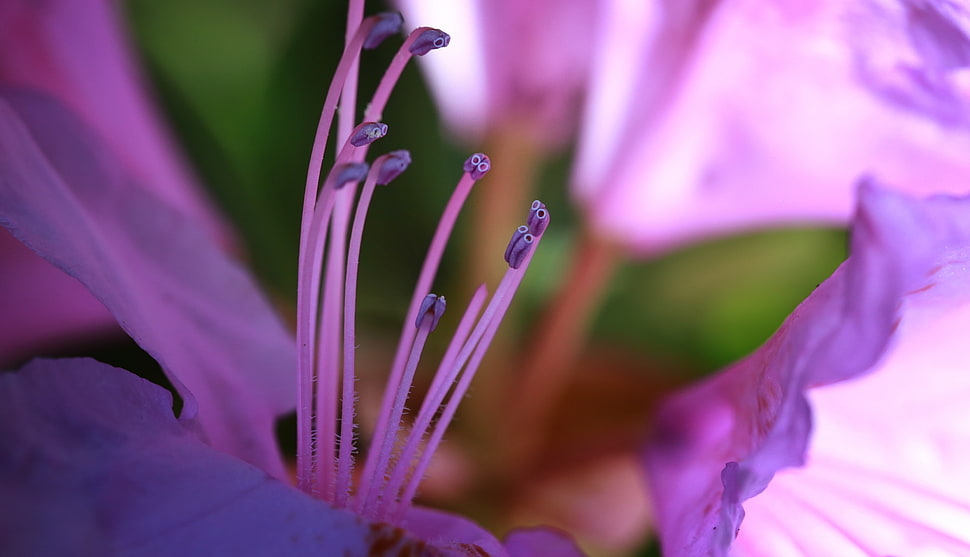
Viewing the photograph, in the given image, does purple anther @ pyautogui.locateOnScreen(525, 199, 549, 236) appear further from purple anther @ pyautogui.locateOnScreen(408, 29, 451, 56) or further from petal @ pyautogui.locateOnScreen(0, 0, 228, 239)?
petal @ pyautogui.locateOnScreen(0, 0, 228, 239)

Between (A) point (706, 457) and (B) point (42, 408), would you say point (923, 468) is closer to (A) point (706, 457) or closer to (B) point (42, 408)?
(A) point (706, 457)

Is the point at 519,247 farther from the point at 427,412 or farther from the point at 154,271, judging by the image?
the point at 154,271

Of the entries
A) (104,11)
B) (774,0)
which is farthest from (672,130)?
(104,11)

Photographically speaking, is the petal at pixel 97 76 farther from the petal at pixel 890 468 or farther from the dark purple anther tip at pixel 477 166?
the petal at pixel 890 468

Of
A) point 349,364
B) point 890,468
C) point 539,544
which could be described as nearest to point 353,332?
point 349,364

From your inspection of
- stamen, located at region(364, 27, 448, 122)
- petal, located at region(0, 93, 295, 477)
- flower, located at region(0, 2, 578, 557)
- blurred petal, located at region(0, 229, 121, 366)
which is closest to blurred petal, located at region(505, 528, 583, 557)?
flower, located at region(0, 2, 578, 557)

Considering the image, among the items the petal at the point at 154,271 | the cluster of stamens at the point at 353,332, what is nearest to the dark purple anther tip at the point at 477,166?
the cluster of stamens at the point at 353,332

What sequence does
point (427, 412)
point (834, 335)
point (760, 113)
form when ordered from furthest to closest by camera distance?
point (760, 113) → point (427, 412) → point (834, 335)
